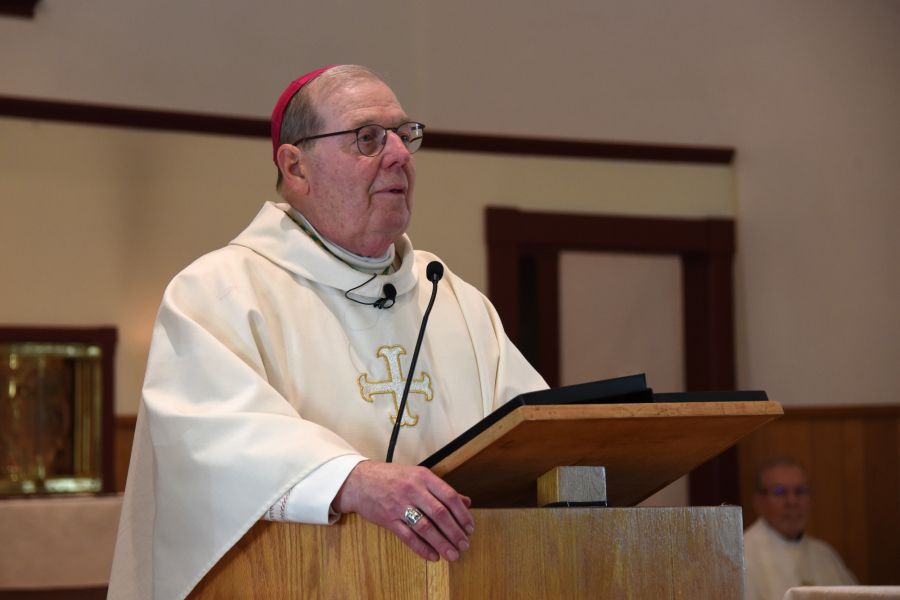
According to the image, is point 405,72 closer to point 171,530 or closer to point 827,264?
point 827,264

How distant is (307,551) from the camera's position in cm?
150

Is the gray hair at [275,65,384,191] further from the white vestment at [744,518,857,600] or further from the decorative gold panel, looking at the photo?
A: the decorative gold panel

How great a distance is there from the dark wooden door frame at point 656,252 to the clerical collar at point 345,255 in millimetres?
3351

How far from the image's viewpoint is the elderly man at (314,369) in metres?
1.50

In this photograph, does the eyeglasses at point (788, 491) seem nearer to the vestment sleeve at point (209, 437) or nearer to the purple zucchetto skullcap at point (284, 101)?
the purple zucchetto skullcap at point (284, 101)

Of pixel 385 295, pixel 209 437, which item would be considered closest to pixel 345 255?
pixel 385 295

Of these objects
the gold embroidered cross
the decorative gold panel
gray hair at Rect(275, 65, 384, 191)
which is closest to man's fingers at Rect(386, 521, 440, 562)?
the gold embroidered cross

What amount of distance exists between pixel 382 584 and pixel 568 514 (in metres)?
0.28

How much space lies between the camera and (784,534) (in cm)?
443

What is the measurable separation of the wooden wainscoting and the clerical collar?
162 inches

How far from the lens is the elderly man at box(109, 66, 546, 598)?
150 centimetres

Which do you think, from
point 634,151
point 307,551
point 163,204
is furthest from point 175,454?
point 634,151

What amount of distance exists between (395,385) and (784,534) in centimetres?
307

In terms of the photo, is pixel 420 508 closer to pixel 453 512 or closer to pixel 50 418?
pixel 453 512
